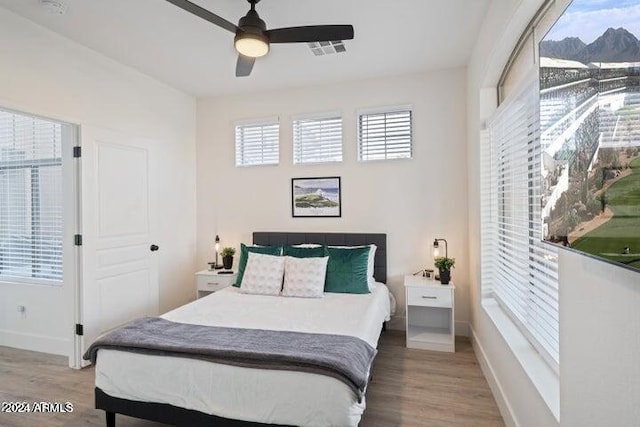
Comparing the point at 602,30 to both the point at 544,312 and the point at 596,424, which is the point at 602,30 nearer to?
the point at 596,424

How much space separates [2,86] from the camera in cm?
260

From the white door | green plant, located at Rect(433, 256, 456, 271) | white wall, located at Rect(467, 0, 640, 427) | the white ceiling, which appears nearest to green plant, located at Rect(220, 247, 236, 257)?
the white door

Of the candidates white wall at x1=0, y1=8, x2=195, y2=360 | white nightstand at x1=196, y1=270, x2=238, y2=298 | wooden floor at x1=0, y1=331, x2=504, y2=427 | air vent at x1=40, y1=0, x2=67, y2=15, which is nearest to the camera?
wooden floor at x1=0, y1=331, x2=504, y2=427

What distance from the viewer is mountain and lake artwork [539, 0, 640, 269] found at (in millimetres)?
848

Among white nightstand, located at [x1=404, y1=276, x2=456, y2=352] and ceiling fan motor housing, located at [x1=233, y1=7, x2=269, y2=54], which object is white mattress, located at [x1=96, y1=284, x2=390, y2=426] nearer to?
white nightstand, located at [x1=404, y1=276, x2=456, y2=352]

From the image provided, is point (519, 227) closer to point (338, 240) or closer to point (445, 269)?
point (445, 269)

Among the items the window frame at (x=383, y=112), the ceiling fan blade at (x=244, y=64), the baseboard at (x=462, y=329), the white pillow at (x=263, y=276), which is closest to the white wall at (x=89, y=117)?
the white pillow at (x=263, y=276)

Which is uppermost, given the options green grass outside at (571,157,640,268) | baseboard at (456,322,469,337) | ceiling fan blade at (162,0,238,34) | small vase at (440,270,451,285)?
ceiling fan blade at (162,0,238,34)

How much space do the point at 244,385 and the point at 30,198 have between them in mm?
3492

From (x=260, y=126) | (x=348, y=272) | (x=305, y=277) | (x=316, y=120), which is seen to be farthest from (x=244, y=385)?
(x=260, y=126)

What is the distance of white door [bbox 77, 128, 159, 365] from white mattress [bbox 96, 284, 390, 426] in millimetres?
1337

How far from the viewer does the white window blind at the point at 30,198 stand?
3.56m

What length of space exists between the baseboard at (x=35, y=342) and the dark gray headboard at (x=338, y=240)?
2216 millimetres

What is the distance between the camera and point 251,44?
2.22m
